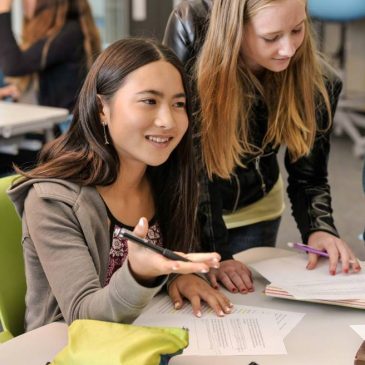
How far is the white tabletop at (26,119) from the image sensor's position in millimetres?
2803

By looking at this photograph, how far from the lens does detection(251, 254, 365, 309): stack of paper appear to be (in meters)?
1.26

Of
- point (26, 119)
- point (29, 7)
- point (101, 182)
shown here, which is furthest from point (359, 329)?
point (29, 7)

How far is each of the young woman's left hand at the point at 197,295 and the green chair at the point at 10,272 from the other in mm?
331

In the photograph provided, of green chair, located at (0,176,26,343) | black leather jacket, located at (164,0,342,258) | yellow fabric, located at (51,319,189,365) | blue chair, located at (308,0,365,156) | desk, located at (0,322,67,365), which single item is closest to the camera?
yellow fabric, located at (51,319,189,365)

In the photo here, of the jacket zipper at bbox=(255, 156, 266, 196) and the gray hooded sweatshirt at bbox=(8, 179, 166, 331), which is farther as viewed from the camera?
the jacket zipper at bbox=(255, 156, 266, 196)

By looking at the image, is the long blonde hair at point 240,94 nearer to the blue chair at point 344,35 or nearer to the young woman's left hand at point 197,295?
the young woman's left hand at point 197,295

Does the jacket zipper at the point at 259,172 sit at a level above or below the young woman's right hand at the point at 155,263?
below

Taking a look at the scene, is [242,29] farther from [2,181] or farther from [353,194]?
[353,194]

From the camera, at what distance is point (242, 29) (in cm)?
146

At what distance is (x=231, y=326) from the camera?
1196mm

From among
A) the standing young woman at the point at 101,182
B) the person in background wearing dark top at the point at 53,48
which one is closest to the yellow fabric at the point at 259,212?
the standing young woman at the point at 101,182

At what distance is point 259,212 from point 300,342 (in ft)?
2.32

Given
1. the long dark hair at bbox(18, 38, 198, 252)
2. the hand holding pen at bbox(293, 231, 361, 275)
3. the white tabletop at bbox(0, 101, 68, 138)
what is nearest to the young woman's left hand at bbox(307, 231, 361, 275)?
the hand holding pen at bbox(293, 231, 361, 275)

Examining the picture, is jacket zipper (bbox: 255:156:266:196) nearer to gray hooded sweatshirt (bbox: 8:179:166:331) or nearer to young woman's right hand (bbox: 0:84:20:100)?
gray hooded sweatshirt (bbox: 8:179:166:331)
